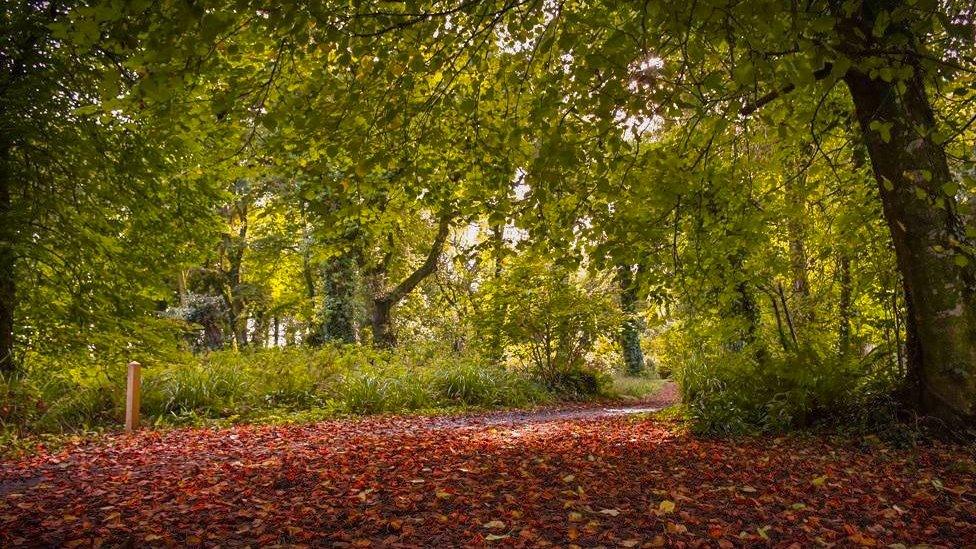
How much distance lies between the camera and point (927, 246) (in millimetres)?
5004

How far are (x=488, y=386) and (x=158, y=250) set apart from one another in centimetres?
665

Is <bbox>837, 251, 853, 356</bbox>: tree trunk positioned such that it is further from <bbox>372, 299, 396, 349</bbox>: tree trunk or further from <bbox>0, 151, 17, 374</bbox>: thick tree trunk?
<bbox>0, 151, 17, 374</bbox>: thick tree trunk

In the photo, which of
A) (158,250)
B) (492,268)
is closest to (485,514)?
(158,250)

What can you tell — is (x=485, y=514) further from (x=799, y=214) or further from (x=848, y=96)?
(x=848, y=96)

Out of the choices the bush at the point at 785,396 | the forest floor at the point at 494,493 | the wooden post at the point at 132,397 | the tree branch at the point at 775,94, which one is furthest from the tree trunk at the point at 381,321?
the tree branch at the point at 775,94

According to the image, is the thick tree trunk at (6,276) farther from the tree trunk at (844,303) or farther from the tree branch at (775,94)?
the tree trunk at (844,303)

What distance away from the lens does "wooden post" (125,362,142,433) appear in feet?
22.0

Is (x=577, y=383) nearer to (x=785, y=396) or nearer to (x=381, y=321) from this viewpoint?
(x=381, y=321)

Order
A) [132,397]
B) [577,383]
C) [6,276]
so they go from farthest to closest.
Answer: [577,383], [132,397], [6,276]

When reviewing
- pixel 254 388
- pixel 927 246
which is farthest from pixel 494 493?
pixel 254 388

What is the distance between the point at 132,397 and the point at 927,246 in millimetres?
8579

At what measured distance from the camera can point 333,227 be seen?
4.87 m

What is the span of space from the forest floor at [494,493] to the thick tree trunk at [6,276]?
6.71 ft

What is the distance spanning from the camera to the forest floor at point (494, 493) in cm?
324
